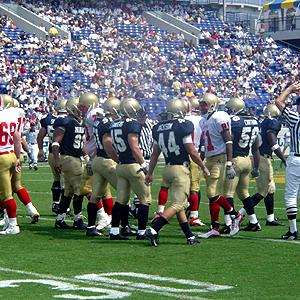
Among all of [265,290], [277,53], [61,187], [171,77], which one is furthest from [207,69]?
[265,290]

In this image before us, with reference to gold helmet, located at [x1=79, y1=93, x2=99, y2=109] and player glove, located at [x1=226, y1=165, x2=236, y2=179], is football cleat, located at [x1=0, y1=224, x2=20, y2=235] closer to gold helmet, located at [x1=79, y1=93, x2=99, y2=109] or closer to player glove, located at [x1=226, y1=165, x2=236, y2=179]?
gold helmet, located at [x1=79, y1=93, x2=99, y2=109]

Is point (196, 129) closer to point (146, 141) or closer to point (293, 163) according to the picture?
point (146, 141)

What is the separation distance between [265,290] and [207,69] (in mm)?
32502

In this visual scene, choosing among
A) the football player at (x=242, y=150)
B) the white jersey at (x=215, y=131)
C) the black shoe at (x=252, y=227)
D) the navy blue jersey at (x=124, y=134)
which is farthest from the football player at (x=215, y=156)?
the navy blue jersey at (x=124, y=134)

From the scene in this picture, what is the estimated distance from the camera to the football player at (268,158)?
1288 cm

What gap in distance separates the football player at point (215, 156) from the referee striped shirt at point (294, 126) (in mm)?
912

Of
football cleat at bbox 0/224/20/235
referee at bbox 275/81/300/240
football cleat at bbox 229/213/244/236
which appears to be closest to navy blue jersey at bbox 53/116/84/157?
football cleat at bbox 0/224/20/235

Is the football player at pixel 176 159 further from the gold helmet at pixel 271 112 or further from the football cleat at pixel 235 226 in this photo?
the gold helmet at pixel 271 112

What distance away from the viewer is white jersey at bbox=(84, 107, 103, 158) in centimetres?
1205

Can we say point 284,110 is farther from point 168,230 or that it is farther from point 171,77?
point 171,77

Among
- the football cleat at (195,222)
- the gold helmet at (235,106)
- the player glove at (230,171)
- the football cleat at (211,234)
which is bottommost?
the football cleat at (195,222)

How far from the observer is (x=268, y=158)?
13211 mm

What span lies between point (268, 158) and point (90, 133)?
9.00ft

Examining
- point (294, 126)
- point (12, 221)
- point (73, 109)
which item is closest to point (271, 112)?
point (294, 126)
